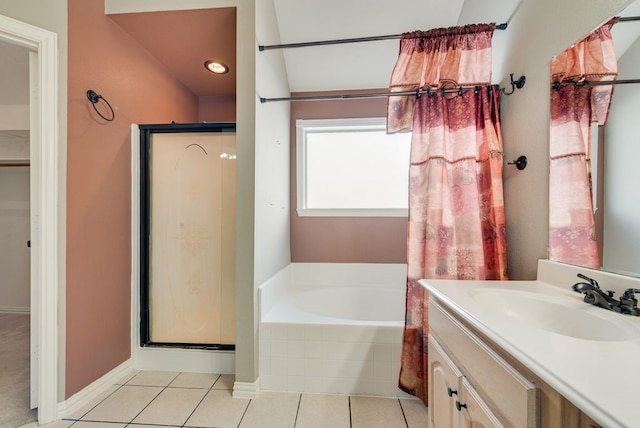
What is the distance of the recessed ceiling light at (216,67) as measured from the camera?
7.06 ft

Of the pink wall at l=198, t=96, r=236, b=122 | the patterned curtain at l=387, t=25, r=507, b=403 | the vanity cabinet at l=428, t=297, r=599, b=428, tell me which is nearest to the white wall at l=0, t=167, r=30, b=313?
the pink wall at l=198, t=96, r=236, b=122

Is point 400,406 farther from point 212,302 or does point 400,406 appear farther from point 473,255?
point 212,302

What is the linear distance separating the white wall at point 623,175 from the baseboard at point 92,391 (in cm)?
271

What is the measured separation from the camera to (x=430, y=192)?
60.4 inches

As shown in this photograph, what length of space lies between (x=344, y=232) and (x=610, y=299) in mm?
1810

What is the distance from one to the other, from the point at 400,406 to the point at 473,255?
1.00 meters

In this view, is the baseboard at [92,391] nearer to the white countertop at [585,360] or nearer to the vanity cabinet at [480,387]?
the vanity cabinet at [480,387]

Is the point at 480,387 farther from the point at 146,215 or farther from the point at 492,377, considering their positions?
the point at 146,215

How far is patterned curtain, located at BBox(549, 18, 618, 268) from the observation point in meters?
1.01

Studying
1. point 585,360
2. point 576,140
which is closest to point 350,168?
point 576,140

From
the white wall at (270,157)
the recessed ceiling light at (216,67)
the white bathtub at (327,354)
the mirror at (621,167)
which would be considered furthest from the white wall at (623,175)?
the recessed ceiling light at (216,67)

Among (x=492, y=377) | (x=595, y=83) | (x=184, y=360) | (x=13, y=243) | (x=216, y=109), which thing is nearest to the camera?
(x=492, y=377)

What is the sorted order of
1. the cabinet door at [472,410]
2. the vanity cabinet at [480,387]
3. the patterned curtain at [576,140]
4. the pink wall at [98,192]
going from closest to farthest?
the vanity cabinet at [480,387], the cabinet door at [472,410], the patterned curtain at [576,140], the pink wall at [98,192]

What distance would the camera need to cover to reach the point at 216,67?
2207 mm
